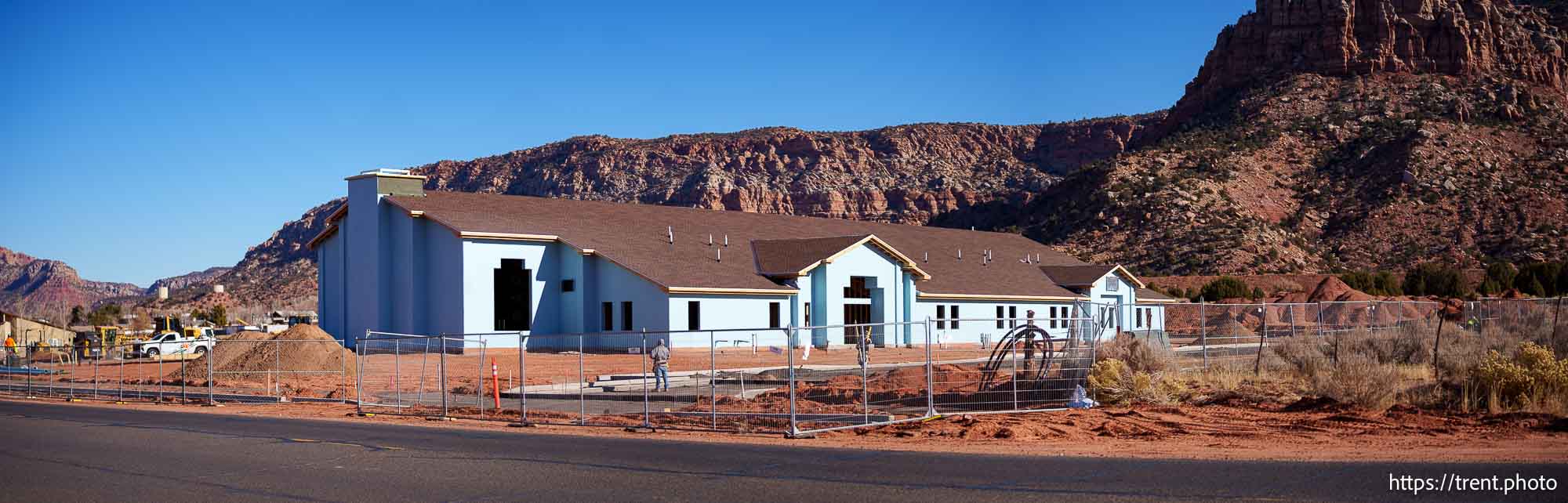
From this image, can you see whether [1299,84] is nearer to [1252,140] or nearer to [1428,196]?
[1252,140]

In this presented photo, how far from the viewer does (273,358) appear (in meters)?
40.6

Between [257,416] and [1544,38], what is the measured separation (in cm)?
11310

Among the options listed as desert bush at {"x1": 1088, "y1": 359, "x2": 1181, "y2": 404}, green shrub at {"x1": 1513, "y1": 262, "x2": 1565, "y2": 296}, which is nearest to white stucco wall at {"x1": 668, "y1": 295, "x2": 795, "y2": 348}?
desert bush at {"x1": 1088, "y1": 359, "x2": 1181, "y2": 404}

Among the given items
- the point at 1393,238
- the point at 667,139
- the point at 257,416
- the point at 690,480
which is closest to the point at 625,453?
the point at 690,480

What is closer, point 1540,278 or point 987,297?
point 987,297

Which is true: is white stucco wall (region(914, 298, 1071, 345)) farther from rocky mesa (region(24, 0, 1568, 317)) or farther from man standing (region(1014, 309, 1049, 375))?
man standing (region(1014, 309, 1049, 375))

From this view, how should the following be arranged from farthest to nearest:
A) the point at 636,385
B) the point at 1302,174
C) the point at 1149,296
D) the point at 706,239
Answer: the point at 1302,174, the point at 1149,296, the point at 706,239, the point at 636,385

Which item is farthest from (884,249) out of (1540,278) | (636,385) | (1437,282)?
(1540,278)

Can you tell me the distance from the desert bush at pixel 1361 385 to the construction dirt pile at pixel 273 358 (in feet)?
90.7

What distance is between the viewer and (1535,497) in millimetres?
11688

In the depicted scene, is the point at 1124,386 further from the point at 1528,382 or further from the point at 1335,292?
the point at 1335,292

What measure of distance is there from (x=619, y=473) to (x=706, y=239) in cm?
4266

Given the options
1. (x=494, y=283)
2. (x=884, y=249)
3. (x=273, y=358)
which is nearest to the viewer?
(x=273, y=358)

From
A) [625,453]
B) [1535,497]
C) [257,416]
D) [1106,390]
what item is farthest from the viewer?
[257,416]
